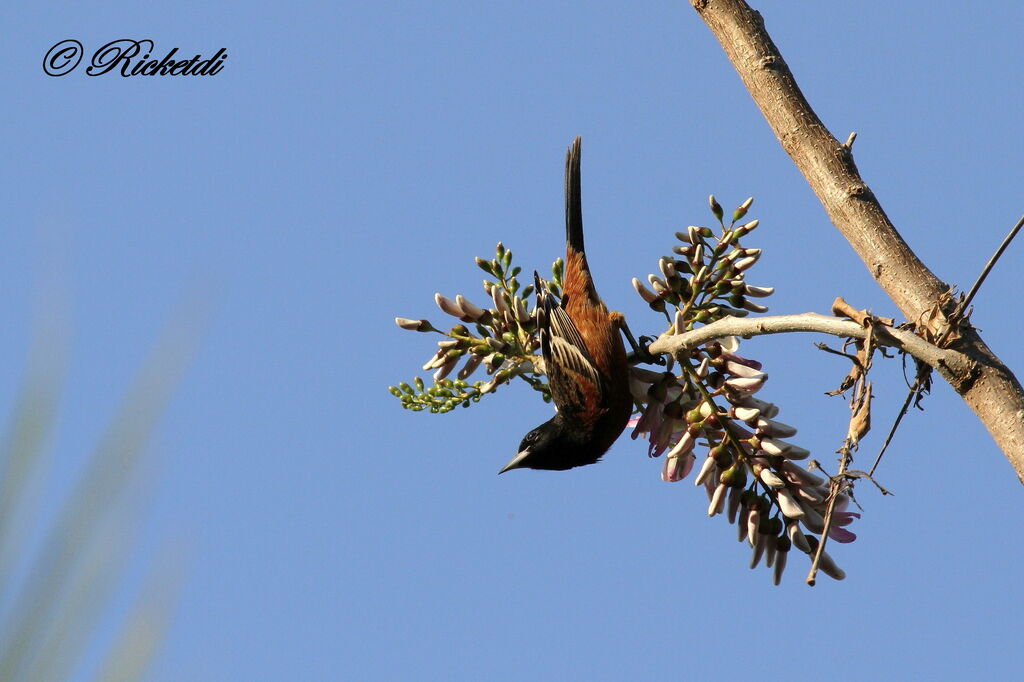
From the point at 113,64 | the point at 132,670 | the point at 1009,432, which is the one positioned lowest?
the point at 132,670

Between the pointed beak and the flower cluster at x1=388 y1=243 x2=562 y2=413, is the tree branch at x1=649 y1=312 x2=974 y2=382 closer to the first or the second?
the flower cluster at x1=388 y1=243 x2=562 y2=413

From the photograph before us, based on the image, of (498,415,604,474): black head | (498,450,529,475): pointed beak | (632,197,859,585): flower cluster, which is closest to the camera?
(632,197,859,585): flower cluster

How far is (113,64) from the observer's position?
26.7 feet

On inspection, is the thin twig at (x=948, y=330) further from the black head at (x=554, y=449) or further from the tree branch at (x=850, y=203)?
the black head at (x=554, y=449)

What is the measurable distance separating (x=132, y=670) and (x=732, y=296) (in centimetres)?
254

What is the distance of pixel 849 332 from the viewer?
2252 millimetres

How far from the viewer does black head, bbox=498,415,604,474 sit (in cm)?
437

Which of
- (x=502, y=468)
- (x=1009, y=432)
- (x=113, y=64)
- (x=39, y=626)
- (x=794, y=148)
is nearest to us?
(x=39, y=626)

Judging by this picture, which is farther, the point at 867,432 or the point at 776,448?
A: the point at 776,448

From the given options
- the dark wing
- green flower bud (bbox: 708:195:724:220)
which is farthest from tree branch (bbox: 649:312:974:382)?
the dark wing

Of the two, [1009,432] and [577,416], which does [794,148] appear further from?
[577,416]

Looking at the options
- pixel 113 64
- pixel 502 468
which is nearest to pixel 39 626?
pixel 502 468

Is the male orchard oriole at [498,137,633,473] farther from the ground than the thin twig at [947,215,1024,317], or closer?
farther from the ground

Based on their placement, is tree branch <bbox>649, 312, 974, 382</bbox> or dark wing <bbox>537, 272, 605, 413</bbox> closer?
tree branch <bbox>649, 312, 974, 382</bbox>
